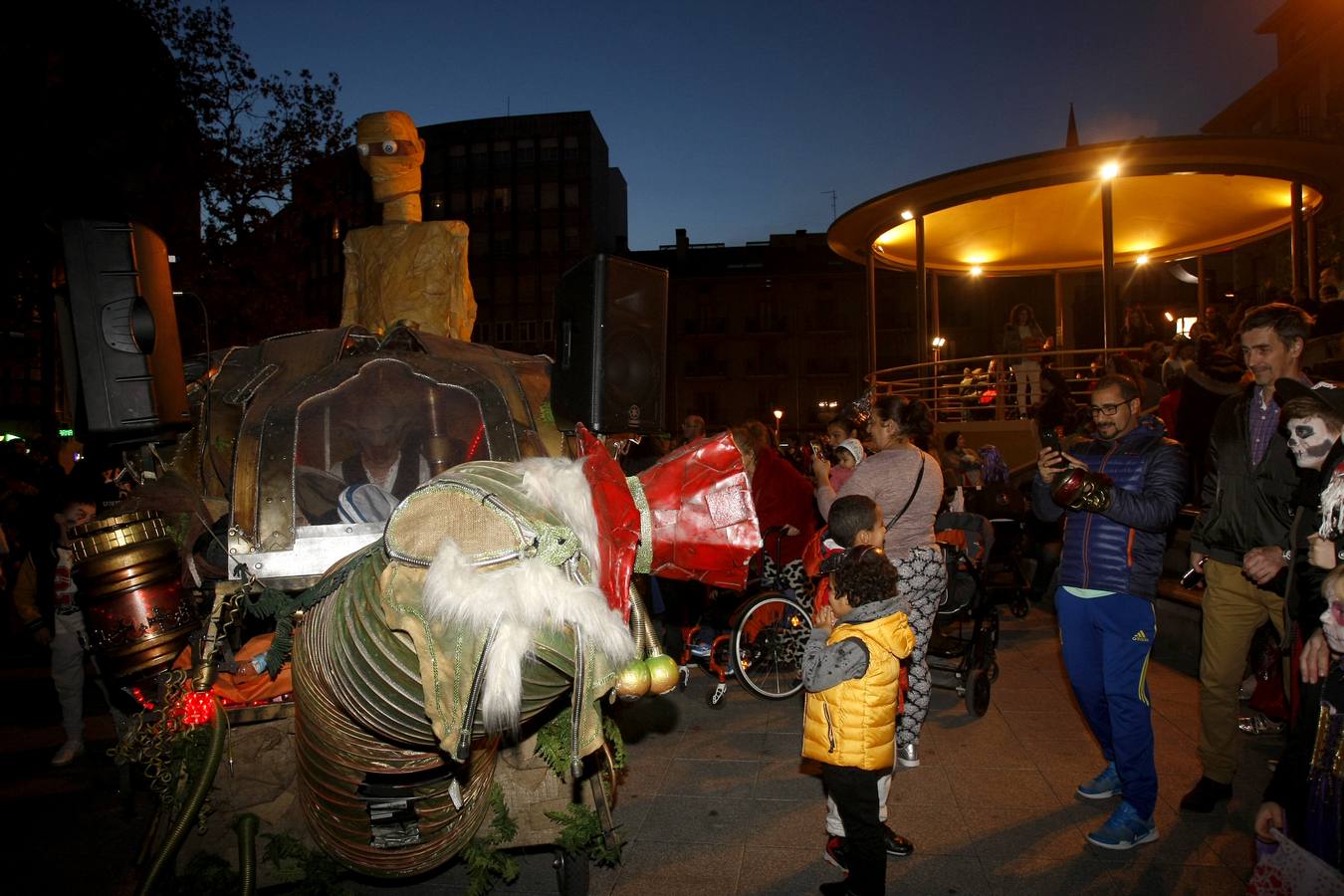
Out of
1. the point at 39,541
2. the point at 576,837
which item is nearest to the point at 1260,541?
the point at 576,837

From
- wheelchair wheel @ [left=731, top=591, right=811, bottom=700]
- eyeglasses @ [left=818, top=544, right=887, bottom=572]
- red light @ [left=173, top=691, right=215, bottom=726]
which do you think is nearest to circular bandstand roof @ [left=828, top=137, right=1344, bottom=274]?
wheelchair wheel @ [left=731, top=591, right=811, bottom=700]

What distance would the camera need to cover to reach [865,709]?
3439 millimetres

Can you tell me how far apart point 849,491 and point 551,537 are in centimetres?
380

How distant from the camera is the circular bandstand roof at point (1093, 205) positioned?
12391mm

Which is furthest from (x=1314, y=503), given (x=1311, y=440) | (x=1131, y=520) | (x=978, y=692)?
(x=978, y=692)

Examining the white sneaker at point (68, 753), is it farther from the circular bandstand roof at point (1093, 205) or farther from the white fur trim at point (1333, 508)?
the circular bandstand roof at point (1093, 205)

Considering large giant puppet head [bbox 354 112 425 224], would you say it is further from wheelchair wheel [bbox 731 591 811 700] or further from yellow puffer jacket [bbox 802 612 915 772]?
yellow puffer jacket [bbox 802 612 915 772]

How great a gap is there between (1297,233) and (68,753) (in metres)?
17.3

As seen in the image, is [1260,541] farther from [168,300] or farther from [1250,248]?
[1250,248]

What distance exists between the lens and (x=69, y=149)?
13375mm

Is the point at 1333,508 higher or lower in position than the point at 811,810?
higher

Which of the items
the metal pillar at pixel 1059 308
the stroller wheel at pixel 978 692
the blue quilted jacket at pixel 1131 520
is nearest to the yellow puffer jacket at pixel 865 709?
the blue quilted jacket at pixel 1131 520

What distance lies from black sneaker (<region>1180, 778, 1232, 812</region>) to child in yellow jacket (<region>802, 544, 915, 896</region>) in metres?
1.84

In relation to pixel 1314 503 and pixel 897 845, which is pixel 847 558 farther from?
pixel 1314 503
